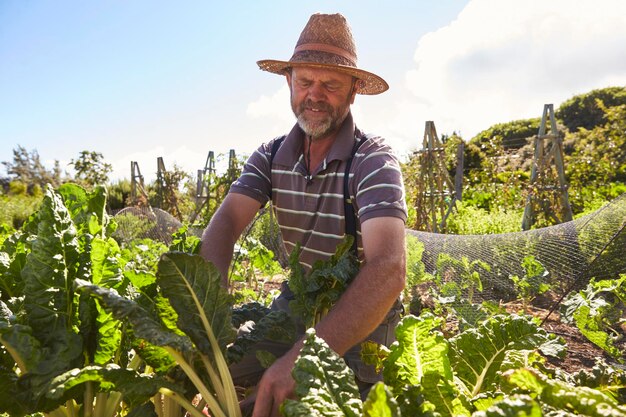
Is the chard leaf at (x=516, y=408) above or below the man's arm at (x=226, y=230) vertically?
below

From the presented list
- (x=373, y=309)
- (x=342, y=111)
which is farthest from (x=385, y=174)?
(x=373, y=309)

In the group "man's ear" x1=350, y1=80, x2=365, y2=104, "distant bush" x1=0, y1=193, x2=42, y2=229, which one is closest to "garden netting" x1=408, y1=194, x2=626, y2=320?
"man's ear" x1=350, y1=80, x2=365, y2=104

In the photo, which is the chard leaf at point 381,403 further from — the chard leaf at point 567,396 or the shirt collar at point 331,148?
the shirt collar at point 331,148

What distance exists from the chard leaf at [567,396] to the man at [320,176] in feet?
2.96

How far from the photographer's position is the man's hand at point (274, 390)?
4.09ft

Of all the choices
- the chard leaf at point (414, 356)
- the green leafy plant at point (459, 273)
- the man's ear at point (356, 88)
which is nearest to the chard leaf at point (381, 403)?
the chard leaf at point (414, 356)

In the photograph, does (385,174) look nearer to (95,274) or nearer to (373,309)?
(373,309)

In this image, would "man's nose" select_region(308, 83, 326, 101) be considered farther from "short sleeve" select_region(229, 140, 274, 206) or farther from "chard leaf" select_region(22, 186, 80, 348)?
"chard leaf" select_region(22, 186, 80, 348)

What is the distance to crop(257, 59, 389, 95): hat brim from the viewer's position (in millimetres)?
2438

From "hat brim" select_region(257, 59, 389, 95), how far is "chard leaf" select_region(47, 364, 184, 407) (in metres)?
1.64

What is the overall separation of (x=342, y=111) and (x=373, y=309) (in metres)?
1.25

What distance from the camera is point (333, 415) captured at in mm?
954

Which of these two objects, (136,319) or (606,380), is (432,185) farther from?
(136,319)

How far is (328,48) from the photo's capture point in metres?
2.49
